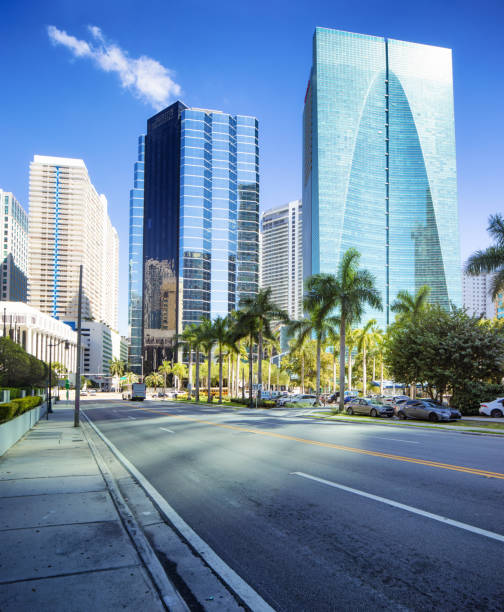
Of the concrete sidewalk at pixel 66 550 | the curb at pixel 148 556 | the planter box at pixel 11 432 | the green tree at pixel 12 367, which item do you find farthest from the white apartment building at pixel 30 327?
the curb at pixel 148 556

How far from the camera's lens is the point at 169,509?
7555 mm

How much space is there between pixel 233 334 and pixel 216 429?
34566mm

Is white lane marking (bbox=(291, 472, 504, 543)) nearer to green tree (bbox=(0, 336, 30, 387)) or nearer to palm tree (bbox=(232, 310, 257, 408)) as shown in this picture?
green tree (bbox=(0, 336, 30, 387))

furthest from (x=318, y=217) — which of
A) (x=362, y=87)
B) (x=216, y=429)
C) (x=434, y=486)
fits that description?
(x=434, y=486)

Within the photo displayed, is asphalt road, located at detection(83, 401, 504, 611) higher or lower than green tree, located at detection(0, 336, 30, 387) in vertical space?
lower

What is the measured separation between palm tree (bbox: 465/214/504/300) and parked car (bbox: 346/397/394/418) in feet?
33.2

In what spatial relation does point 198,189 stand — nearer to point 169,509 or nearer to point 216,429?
point 216,429

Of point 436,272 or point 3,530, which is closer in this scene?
point 3,530

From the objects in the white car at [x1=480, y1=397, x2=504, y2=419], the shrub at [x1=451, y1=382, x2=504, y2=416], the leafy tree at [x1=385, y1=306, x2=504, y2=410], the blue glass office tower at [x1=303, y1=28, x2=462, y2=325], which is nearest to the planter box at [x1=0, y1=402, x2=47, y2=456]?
the leafy tree at [x1=385, y1=306, x2=504, y2=410]

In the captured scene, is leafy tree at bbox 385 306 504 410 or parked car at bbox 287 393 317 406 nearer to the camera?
leafy tree at bbox 385 306 504 410

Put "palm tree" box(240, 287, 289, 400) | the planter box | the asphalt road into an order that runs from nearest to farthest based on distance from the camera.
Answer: the asphalt road < the planter box < "palm tree" box(240, 287, 289, 400)

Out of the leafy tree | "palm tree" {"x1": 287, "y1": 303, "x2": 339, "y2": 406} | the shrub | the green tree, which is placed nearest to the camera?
the leafy tree

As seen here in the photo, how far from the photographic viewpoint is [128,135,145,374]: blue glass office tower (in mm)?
172875

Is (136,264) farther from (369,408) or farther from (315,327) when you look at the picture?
(369,408)
